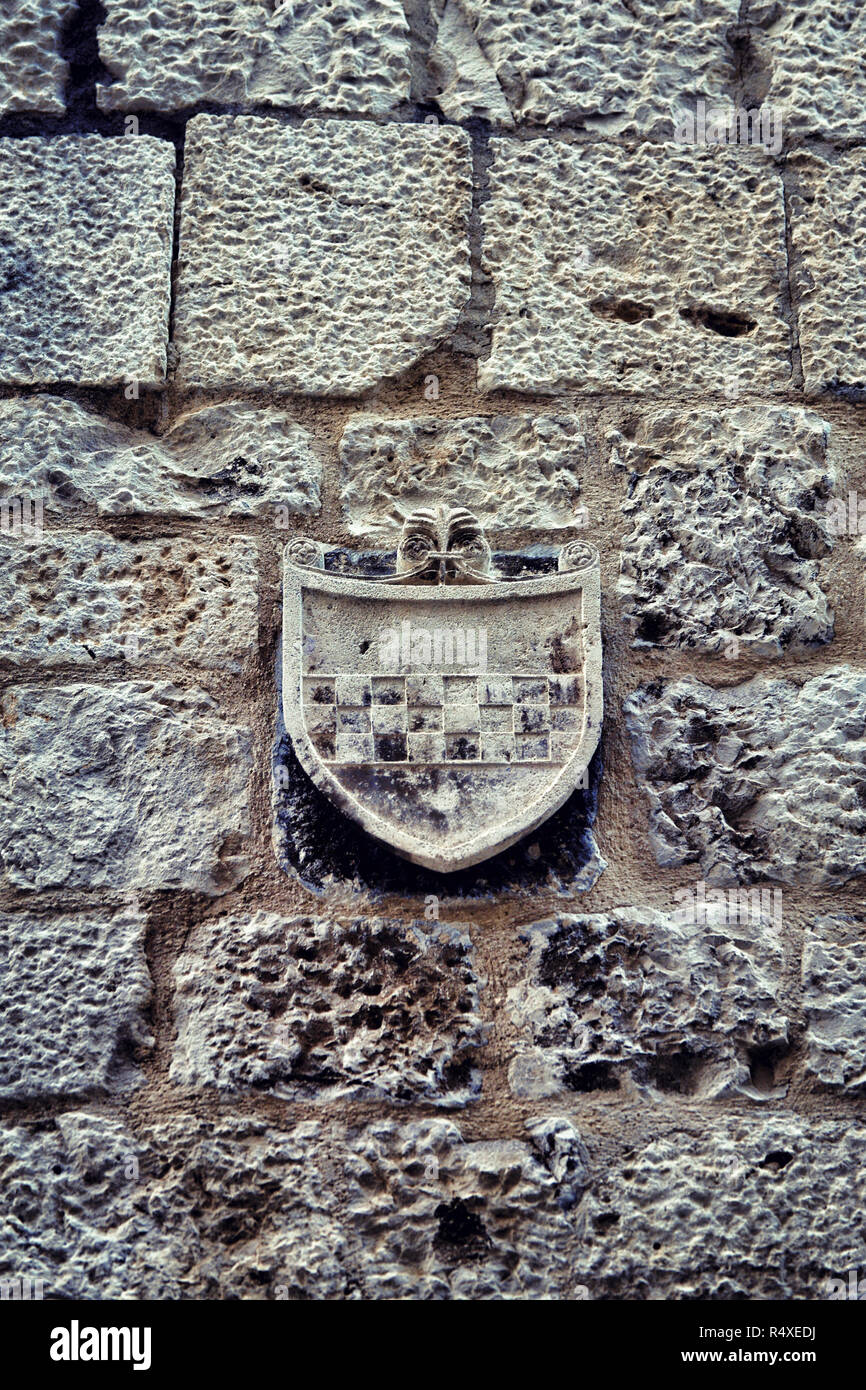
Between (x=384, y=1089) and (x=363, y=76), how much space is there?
1.74 m

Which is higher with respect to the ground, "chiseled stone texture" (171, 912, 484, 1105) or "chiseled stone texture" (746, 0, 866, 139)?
"chiseled stone texture" (746, 0, 866, 139)

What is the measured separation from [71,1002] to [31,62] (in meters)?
1.66

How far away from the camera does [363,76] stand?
94.4 inches

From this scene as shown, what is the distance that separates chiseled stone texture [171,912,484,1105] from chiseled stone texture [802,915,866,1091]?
0.50 meters

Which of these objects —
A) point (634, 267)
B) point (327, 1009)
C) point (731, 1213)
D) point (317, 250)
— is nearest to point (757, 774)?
point (731, 1213)

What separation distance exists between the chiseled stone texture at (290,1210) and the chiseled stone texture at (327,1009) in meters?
0.07

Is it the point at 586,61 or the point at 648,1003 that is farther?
the point at 586,61

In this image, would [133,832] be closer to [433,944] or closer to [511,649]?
[433,944]

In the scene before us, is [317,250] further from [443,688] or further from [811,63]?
[811,63]

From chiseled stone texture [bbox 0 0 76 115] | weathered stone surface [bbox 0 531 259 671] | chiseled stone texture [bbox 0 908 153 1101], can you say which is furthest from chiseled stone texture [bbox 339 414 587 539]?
chiseled stone texture [bbox 0 0 76 115]

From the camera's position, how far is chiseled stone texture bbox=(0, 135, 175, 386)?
2.25 meters

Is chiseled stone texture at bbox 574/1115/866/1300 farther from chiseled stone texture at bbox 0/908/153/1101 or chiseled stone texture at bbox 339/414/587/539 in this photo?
chiseled stone texture at bbox 339/414/587/539

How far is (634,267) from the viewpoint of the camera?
2.33m

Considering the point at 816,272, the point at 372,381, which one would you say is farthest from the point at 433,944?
the point at 816,272
